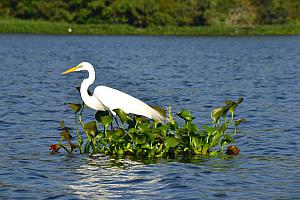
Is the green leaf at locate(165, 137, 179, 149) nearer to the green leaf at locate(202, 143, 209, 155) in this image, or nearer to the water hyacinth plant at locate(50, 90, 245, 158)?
the water hyacinth plant at locate(50, 90, 245, 158)

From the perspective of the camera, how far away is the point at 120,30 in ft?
274

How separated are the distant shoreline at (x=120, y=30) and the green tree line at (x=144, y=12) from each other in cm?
387

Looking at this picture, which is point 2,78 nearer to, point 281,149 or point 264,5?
point 281,149

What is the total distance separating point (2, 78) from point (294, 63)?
1630cm

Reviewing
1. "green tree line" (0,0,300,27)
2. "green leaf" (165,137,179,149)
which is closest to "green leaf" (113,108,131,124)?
"green leaf" (165,137,179,149)

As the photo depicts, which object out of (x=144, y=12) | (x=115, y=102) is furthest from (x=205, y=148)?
(x=144, y=12)

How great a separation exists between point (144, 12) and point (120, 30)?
21.7 feet

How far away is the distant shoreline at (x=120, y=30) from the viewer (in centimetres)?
8119

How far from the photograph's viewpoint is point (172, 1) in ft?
313

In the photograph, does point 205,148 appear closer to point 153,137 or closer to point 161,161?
point 161,161

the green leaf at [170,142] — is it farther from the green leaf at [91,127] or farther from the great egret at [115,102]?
the green leaf at [91,127]

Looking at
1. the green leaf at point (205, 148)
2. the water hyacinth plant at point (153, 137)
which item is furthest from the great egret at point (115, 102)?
the green leaf at point (205, 148)

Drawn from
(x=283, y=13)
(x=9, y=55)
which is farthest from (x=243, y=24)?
(x=9, y=55)

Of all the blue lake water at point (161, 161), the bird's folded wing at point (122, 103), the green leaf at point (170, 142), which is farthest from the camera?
the bird's folded wing at point (122, 103)
